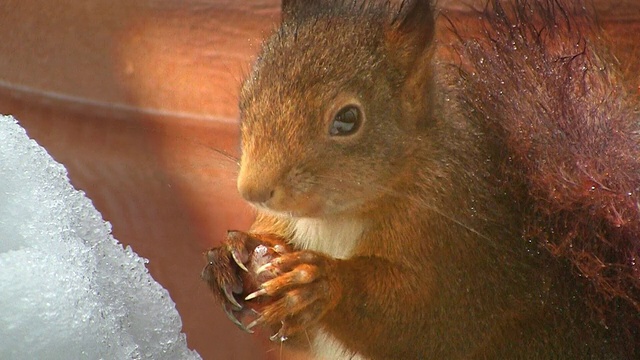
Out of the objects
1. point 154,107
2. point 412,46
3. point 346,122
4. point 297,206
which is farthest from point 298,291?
point 154,107

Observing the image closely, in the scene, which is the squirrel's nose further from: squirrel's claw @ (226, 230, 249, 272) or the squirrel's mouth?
squirrel's claw @ (226, 230, 249, 272)

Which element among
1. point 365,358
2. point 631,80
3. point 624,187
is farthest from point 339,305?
point 631,80

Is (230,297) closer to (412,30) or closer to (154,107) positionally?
(412,30)

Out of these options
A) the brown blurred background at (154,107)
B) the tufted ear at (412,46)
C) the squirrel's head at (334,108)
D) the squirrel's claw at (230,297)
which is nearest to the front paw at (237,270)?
the squirrel's claw at (230,297)

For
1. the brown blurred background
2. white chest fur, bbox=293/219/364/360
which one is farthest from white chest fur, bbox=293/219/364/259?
the brown blurred background

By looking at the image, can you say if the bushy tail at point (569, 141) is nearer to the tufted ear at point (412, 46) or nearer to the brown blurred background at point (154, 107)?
the tufted ear at point (412, 46)
